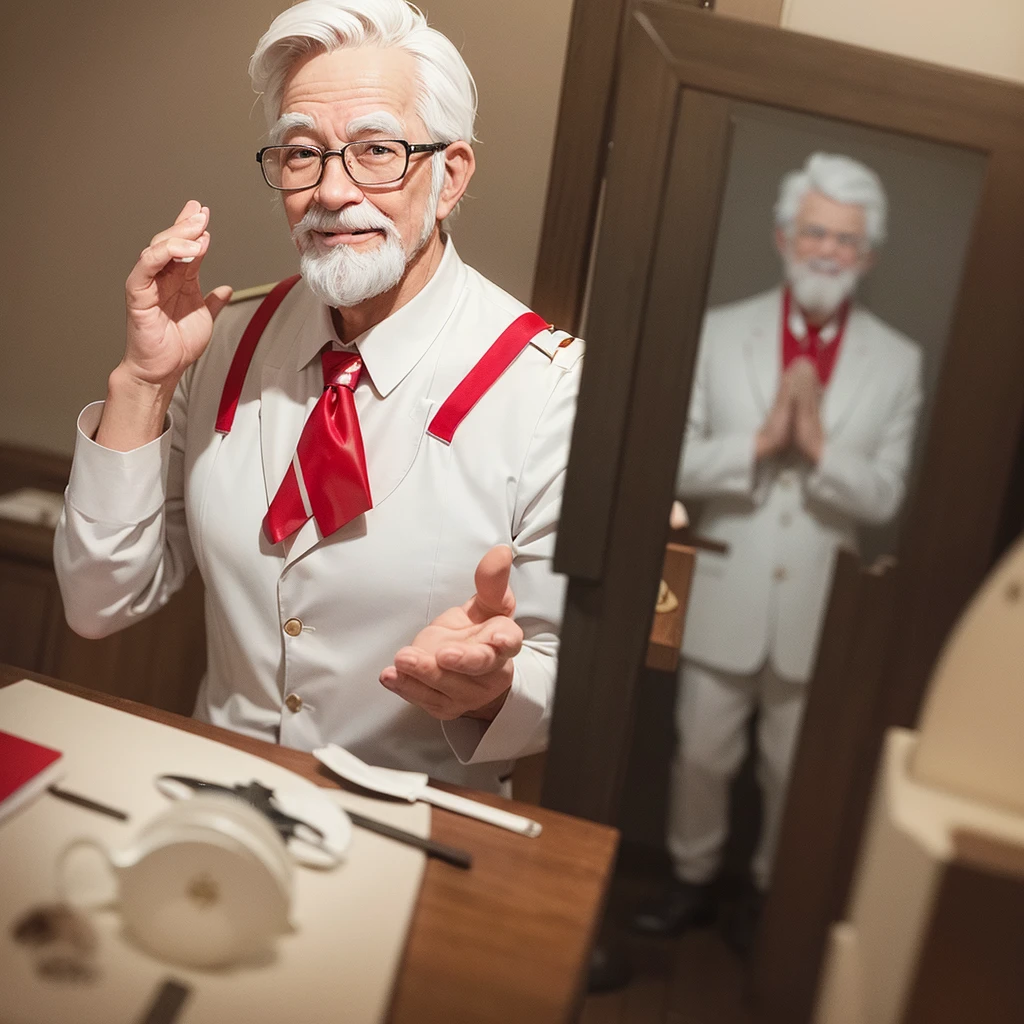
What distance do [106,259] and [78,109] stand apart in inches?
9.5

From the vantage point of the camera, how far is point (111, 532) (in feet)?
3.47

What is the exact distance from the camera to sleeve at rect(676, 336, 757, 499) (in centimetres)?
58

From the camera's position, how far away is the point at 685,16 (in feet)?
1.81

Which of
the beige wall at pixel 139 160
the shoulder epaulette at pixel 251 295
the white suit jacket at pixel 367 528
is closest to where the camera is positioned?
the white suit jacket at pixel 367 528

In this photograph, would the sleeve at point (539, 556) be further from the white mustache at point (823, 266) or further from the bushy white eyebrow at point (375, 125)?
the white mustache at point (823, 266)

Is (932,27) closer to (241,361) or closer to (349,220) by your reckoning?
(349,220)

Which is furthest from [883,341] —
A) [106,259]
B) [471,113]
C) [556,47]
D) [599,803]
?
[106,259]

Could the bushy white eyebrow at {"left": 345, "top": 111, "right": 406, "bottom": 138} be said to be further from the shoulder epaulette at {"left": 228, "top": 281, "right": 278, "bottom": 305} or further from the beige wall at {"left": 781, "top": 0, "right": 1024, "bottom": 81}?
the beige wall at {"left": 781, "top": 0, "right": 1024, "bottom": 81}

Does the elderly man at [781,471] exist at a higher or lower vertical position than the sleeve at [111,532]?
higher

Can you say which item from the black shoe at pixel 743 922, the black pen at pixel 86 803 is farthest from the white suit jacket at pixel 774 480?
the black pen at pixel 86 803

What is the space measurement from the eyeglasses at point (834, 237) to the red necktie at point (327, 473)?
0.55 meters

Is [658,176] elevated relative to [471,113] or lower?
lower

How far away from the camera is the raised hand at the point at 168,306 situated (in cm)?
102

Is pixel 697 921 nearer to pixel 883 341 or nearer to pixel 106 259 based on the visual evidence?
pixel 883 341
